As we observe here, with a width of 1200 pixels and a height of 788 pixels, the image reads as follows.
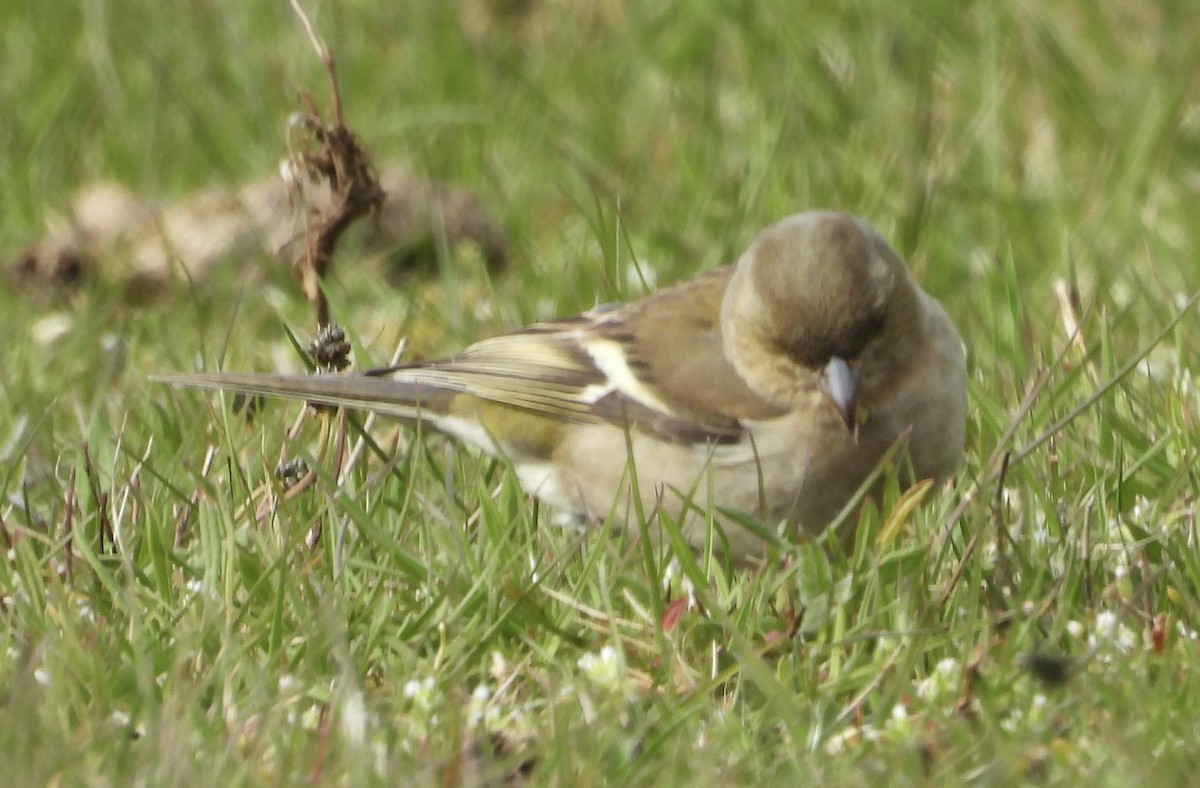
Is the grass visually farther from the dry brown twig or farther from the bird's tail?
the dry brown twig

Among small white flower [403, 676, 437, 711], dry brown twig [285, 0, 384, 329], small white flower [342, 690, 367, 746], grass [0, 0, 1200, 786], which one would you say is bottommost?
grass [0, 0, 1200, 786]

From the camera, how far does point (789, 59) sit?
286 inches

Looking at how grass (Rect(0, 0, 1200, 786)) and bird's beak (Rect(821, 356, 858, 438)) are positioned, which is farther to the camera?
bird's beak (Rect(821, 356, 858, 438))

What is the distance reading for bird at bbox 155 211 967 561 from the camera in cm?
416

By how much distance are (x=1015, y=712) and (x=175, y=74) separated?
214 inches

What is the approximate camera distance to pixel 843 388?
163 inches

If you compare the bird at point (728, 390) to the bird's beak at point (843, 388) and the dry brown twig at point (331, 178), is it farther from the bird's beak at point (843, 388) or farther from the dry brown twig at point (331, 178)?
the dry brown twig at point (331, 178)

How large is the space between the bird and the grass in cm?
17

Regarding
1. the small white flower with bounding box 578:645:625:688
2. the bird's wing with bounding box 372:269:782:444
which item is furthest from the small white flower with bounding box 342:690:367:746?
the bird's wing with bounding box 372:269:782:444

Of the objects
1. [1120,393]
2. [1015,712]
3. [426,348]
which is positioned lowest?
[426,348]

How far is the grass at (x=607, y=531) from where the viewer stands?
10.3ft

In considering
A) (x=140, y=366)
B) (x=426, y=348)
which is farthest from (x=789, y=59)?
(x=140, y=366)

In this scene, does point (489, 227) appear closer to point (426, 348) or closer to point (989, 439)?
point (426, 348)

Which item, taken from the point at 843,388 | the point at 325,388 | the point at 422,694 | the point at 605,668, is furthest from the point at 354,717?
the point at 325,388
